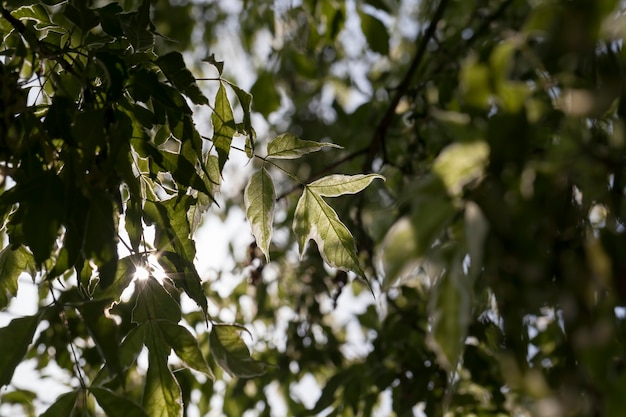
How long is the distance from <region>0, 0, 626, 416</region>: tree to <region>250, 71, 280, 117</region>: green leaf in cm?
31

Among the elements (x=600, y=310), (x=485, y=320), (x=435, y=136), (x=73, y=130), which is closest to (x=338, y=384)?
(x=485, y=320)

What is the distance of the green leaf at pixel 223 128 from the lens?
0.78 metres

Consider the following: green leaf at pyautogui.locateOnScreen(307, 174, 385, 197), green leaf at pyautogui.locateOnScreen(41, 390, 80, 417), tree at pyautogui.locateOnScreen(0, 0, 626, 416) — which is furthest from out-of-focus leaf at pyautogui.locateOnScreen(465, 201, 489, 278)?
green leaf at pyautogui.locateOnScreen(41, 390, 80, 417)

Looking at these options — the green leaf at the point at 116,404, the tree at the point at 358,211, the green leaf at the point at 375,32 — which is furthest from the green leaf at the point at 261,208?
the green leaf at the point at 375,32

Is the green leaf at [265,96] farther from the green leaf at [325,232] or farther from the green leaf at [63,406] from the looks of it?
the green leaf at [63,406]

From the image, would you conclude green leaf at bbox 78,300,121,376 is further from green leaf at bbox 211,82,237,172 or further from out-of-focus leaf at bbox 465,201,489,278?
out-of-focus leaf at bbox 465,201,489,278

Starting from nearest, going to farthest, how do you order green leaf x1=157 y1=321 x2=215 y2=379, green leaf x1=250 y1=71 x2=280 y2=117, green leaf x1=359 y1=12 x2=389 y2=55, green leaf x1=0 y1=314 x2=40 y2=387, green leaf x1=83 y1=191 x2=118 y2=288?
green leaf x1=83 y1=191 x2=118 y2=288, green leaf x1=0 y1=314 x2=40 y2=387, green leaf x1=157 y1=321 x2=215 y2=379, green leaf x1=359 y1=12 x2=389 y2=55, green leaf x1=250 y1=71 x2=280 y2=117

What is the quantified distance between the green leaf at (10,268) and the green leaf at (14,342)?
13cm

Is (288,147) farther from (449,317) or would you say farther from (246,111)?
(449,317)

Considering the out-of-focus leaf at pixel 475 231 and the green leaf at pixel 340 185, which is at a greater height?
the out-of-focus leaf at pixel 475 231

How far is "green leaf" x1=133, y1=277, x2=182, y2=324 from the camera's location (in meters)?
0.80

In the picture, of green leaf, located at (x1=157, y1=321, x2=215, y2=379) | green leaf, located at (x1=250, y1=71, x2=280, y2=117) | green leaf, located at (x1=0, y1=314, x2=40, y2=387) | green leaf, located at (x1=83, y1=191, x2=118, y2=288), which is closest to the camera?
green leaf, located at (x1=83, y1=191, x2=118, y2=288)

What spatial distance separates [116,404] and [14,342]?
112mm

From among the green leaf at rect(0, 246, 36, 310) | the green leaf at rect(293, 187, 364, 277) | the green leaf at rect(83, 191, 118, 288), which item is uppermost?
the green leaf at rect(83, 191, 118, 288)
